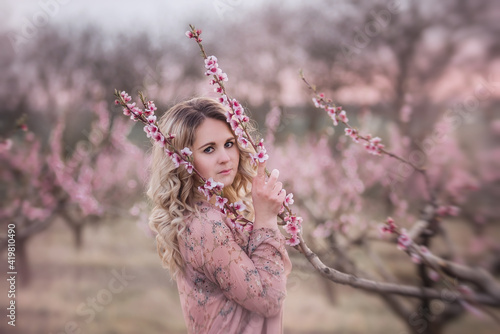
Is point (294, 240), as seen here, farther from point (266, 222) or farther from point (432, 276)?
point (432, 276)

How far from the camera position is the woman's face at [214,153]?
1.05 meters

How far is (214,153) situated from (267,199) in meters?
0.20

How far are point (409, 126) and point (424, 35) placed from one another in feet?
1.88

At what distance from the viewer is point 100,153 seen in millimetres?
3066

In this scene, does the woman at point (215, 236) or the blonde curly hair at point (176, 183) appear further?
the blonde curly hair at point (176, 183)

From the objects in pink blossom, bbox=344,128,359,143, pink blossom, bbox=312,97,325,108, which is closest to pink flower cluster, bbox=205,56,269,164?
pink blossom, bbox=312,97,325,108

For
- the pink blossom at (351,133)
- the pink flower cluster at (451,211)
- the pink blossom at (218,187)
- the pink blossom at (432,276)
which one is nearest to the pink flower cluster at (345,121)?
the pink blossom at (351,133)

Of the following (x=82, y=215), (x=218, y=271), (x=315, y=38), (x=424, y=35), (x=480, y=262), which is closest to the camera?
(x=218, y=271)

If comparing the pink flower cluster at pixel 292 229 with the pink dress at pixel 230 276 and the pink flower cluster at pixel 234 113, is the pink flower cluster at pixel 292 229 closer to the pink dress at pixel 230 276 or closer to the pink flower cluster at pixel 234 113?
the pink dress at pixel 230 276

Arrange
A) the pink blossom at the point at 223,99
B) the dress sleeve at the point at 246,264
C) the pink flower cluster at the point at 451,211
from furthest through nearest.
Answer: the pink flower cluster at the point at 451,211 → the pink blossom at the point at 223,99 → the dress sleeve at the point at 246,264

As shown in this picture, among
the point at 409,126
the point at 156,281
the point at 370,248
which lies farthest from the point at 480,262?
the point at 156,281

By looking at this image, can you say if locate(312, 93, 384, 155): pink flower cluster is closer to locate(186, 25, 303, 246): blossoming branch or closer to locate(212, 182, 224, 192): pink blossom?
locate(186, 25, 303, 246): blossoming branch

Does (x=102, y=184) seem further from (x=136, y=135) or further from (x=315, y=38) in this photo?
(x=315, y=38)

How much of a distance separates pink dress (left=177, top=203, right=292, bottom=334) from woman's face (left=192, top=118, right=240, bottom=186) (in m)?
0.08
